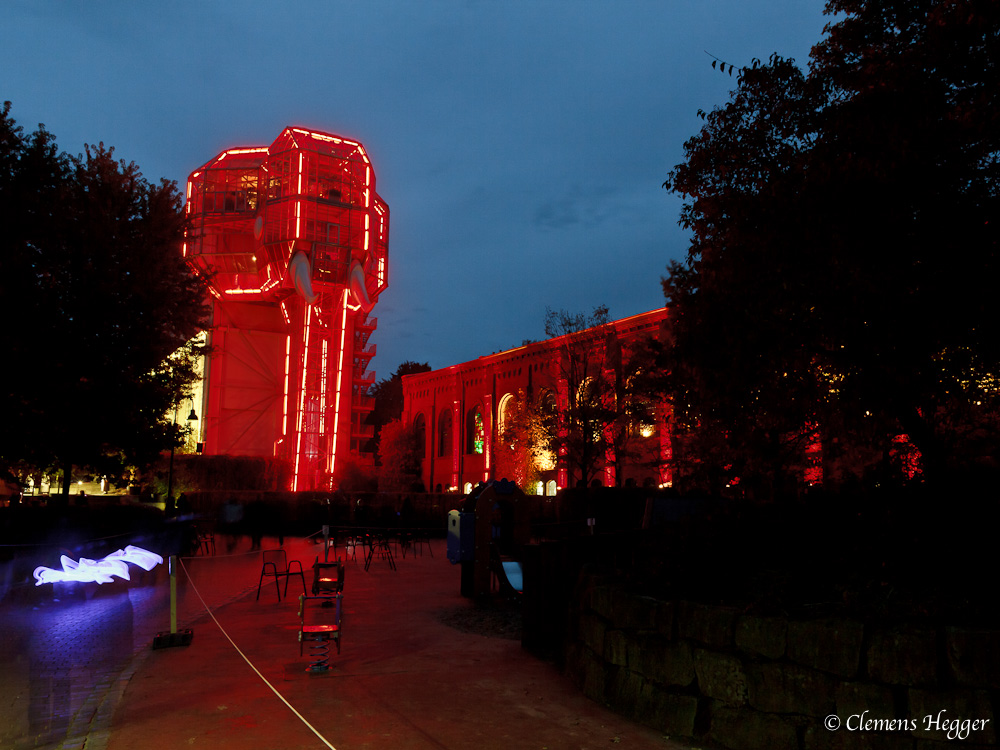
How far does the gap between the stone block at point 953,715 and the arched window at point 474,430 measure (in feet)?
158

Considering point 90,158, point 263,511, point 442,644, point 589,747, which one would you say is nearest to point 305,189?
point 263,511

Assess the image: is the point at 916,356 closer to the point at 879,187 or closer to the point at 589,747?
the point at 879,187

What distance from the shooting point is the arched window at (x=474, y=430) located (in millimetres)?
53206

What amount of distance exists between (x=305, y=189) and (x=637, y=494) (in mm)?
32575

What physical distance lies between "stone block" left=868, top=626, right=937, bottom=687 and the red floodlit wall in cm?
4184

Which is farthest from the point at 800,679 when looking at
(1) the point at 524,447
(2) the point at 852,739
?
(1) the point at 524,447

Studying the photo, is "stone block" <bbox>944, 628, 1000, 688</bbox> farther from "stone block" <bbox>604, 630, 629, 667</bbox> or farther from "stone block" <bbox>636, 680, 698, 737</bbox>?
"stone block" <bbox>604, 630, 629, 667</bbox>

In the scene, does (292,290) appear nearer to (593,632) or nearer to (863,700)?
(593,632)

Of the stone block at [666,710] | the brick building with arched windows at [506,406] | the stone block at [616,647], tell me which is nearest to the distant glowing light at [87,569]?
the stone block at [616,647]

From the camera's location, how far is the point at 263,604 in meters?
12.7

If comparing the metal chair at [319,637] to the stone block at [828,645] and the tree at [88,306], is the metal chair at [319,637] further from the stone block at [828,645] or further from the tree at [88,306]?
the tree at [88,306]

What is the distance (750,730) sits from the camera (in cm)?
526

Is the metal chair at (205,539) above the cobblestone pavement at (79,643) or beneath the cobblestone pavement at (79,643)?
above

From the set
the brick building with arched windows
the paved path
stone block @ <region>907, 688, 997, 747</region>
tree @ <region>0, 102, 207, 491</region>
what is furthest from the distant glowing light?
the brick building with arched windows
